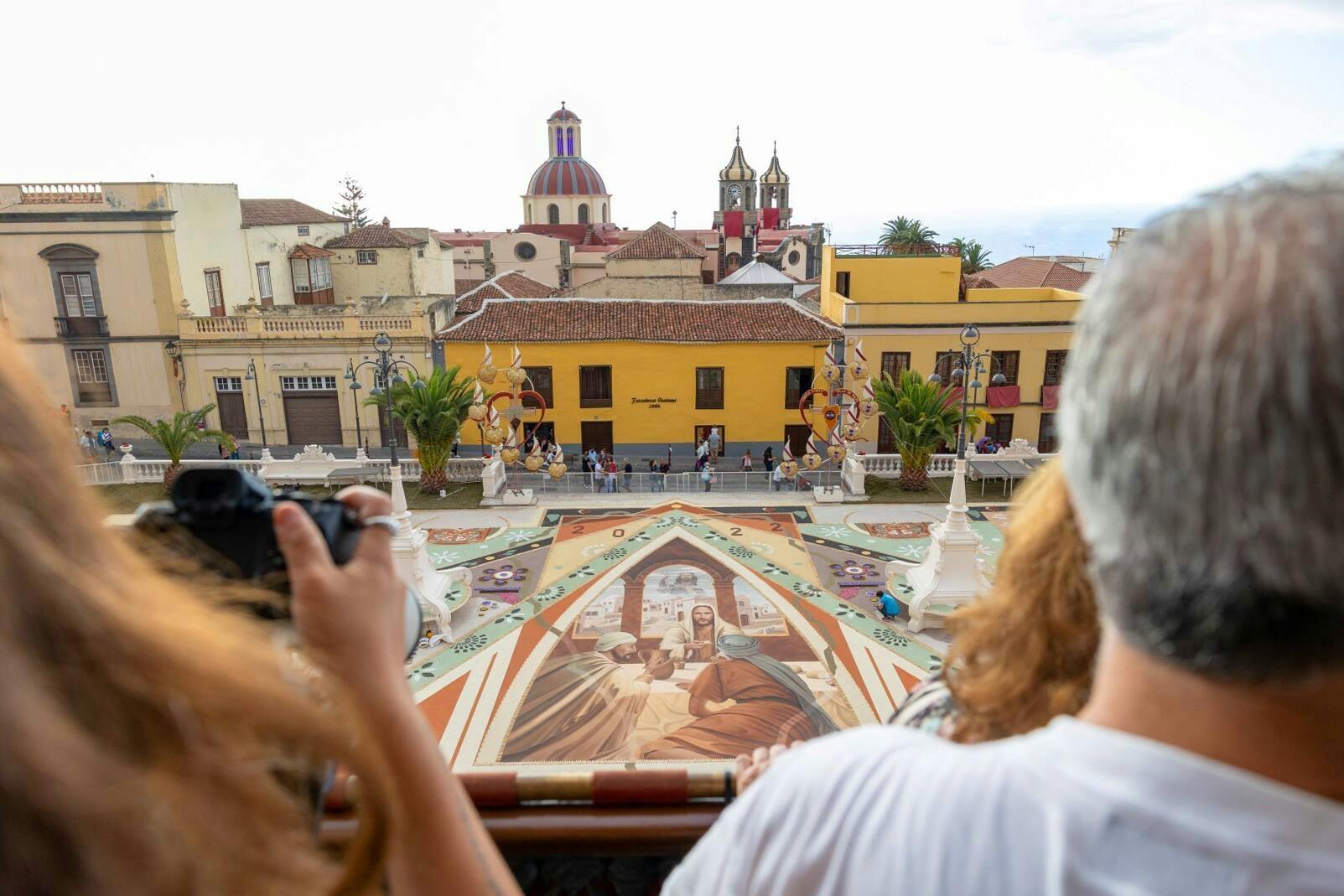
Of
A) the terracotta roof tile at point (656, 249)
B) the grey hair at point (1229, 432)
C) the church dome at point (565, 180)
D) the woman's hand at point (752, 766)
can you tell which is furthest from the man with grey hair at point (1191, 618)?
the church dome at point (565, 180)

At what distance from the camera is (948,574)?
435 inches

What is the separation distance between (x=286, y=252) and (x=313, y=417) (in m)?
9.01

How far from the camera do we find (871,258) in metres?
22.2

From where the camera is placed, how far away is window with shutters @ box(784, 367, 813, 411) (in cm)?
2111

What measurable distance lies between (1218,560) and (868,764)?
39cm

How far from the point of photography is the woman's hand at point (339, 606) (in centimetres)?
98

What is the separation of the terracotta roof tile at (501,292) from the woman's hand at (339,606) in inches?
910

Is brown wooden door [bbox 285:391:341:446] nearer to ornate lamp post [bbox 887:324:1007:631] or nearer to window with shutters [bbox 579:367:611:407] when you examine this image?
window with shutters [bbox 579:367:611:407]

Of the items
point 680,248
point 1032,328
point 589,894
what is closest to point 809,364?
point 1032,328

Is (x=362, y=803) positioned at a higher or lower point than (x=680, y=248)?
lower

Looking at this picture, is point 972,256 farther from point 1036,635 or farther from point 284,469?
A: point 1036,635

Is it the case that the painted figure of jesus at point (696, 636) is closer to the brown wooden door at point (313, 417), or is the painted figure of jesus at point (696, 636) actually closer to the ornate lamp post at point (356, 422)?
the ornate lamp post at point (356, 422)

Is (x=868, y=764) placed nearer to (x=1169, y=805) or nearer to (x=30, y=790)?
(x=1169, y=805)

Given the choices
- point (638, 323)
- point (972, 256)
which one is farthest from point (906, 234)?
point (638, 323)
